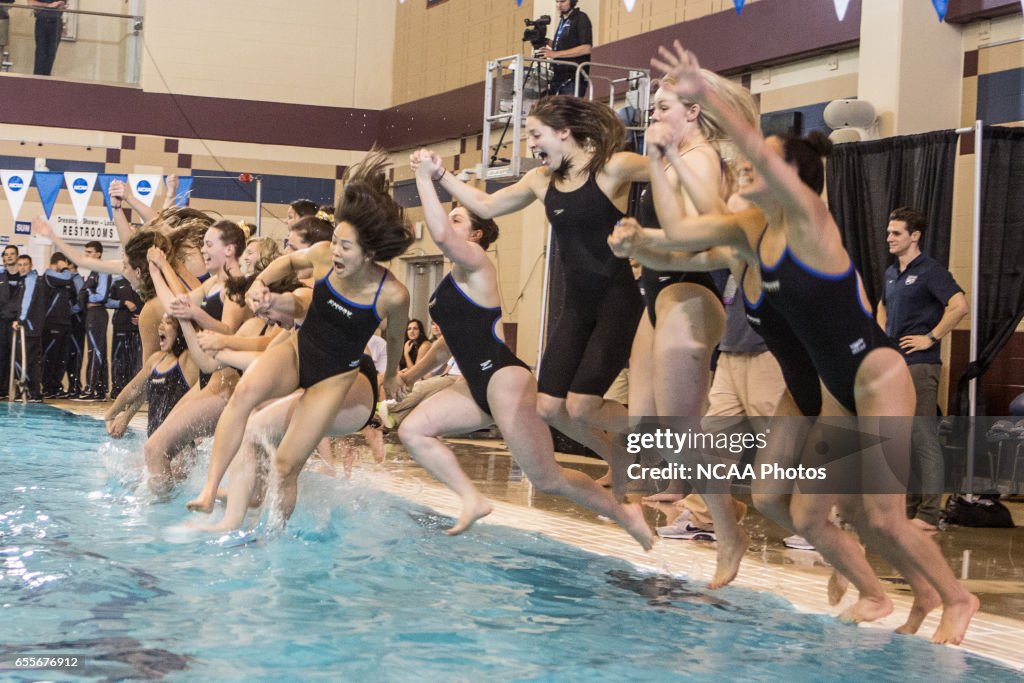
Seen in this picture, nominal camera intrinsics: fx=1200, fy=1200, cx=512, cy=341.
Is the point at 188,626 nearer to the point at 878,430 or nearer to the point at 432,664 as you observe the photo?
the point at 432,664

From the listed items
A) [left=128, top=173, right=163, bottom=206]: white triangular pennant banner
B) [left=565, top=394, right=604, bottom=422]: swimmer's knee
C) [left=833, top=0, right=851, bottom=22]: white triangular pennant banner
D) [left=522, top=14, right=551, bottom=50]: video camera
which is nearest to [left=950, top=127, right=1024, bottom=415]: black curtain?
[left=833, top=0, right=851, bottom=22]: white triangular pennant banner

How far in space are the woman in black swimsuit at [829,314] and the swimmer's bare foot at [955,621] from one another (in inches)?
4.5

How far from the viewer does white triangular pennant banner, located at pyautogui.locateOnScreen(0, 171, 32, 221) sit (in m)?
15.6

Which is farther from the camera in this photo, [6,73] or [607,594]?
[6,73]

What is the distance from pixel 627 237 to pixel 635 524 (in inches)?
60.9

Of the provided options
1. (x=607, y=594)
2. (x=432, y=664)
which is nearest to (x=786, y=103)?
(x=607, y=594)

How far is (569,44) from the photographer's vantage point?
38.9 ft

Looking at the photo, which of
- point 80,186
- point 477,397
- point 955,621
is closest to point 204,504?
point 477,397

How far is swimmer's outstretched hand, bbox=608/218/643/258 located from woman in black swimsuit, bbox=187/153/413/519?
1521 millimetres

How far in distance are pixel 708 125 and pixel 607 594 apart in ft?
6.43

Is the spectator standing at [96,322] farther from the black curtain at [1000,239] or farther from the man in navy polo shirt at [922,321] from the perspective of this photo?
the black curtain at [1000,239]

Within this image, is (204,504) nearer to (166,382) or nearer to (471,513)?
(471,513)

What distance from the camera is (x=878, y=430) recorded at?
3797mm

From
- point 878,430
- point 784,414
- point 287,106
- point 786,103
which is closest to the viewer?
point 878,430
